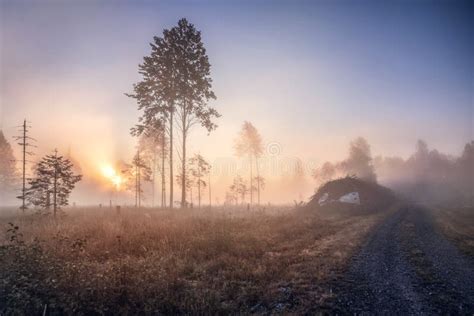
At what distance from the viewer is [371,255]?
10.0 meters

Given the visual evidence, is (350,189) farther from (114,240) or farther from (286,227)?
(114,240)

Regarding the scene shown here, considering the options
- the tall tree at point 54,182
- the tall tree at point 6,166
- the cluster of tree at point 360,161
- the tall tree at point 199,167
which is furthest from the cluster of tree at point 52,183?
the cluster of tree at point 360,161

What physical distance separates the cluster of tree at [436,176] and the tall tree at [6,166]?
88346 millimetres

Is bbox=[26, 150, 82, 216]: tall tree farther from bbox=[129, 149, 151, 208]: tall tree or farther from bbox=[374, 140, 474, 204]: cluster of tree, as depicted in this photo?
bbox=[374, 140, 474, 204]: cluster of tree

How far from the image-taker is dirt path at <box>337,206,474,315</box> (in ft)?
19.3

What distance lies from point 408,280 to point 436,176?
282ft

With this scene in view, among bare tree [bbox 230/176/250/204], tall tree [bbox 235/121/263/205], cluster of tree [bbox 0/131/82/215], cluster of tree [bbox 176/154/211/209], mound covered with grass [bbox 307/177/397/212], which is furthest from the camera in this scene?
bare tree [bbox 230/176/250/204]

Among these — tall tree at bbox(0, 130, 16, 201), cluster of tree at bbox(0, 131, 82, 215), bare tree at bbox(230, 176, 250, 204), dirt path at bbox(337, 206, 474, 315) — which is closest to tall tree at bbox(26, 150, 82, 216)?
cluster of tree at bbox(0, 131, 82, 215)

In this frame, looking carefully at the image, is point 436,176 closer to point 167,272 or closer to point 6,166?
point 167,272

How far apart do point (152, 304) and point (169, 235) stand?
17.5 feet

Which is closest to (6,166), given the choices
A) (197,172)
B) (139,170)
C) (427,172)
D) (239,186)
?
(139,170)

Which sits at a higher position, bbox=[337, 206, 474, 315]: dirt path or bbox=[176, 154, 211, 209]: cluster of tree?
bbox=[176, 154, 211, 209]: cluster of tree

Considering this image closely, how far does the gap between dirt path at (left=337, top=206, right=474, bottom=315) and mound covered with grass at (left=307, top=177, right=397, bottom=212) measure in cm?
1568

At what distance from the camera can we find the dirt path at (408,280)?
5871mm
